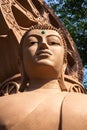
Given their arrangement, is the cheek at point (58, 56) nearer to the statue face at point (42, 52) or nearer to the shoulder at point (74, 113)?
the statue face at point (42, 52)

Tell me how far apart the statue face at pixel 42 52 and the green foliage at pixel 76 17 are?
221 inches

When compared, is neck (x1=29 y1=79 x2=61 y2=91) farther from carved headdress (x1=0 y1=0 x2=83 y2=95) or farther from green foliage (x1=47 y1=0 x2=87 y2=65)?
green foliage (x1=47 y1=0 x2=87 y2=65)

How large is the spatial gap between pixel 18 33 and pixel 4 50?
0.89ft

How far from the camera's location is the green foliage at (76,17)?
32.7 feet

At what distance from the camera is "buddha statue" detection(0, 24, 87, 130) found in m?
3.57

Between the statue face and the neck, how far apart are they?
0.07 metres

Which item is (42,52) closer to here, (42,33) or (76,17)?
(42,33)

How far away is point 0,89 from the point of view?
5.75 m

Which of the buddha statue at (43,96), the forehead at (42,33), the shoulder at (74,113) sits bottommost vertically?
the shoulder at (74,113)

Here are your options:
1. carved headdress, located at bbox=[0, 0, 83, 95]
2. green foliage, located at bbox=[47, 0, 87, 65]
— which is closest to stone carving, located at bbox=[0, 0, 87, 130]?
carved headdress, located at bbox=[0, 0, 83, 95]

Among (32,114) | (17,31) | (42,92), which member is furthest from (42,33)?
(17,31)

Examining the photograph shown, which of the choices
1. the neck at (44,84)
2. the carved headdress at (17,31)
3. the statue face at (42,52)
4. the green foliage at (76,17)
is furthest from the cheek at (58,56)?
the green foliage at (76,17)

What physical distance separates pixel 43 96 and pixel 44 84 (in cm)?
33

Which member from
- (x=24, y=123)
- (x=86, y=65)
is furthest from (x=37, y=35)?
(x=86, y=65)
